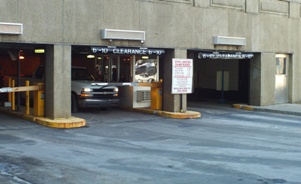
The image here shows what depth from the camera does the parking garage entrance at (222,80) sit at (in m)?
23.7

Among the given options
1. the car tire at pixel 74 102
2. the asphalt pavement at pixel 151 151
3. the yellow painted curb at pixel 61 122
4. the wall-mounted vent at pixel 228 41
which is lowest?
the asphalt pavement at pixel 151 151

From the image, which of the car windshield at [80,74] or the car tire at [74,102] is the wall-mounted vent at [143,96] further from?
the car tire at [74,102]

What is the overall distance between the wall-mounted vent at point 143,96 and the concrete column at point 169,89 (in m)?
1.56

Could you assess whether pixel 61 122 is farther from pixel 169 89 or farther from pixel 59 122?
pixel 169 89

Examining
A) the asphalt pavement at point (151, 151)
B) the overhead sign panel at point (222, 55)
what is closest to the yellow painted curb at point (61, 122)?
the asphalt pavement at point (151, 151)

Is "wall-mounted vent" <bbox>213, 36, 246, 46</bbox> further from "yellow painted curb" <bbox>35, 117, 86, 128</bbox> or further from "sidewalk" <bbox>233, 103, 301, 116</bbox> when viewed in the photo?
"yellow painted curb" <bbox>35, 117, 86, 128</bbox>

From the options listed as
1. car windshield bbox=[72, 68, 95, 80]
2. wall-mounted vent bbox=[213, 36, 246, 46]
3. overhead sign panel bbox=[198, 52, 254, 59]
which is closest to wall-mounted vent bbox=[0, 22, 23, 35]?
car windshield bbox=[72, 68, 95, 80]

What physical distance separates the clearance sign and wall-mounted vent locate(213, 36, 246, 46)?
172 centimetres

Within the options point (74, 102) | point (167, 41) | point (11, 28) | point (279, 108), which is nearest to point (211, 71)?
point (279, 108)

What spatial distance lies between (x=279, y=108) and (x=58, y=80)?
10498 millimetres

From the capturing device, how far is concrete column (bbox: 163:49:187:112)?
17.0m

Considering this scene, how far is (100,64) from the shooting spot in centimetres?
1989

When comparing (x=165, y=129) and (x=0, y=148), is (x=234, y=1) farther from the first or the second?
(x=0, y=148)

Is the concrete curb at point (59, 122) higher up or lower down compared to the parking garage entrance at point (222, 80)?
lower down
